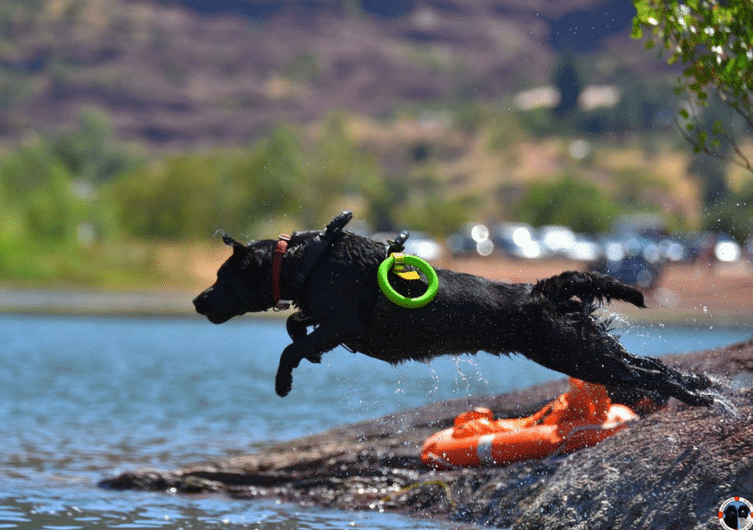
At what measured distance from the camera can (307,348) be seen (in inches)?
329

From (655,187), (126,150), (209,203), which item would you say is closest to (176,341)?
(209,203)

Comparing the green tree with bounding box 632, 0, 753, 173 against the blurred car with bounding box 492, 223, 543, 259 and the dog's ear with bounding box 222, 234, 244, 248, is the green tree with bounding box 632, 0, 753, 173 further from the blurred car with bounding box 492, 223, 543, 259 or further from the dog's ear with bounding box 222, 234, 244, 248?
the blurred car with bounding box 492, 223, 543, 259

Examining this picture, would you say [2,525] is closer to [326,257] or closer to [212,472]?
[212,472]

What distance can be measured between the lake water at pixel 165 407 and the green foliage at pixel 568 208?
47.0 metres

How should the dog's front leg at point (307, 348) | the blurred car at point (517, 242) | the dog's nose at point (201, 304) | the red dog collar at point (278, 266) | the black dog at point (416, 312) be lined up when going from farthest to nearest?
the blurred car at point (517, 242), the dog's nose at point (201, 304), the red dog collar at point (278, 266), the black dog at point (416, 312), the dog's front leg at point (307, 348)

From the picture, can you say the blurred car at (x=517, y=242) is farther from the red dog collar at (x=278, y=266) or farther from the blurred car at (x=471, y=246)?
the red dog collar at (x=278, y=266)

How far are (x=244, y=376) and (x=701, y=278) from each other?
28.5 metres

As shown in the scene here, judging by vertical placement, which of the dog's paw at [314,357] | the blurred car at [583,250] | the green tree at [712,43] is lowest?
the dog's paw at [314,357]

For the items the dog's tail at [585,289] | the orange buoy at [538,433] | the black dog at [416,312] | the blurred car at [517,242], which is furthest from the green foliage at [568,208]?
the black dog at [416,312]

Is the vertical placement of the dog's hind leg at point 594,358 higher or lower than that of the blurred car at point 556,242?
lower

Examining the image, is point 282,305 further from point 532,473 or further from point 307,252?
point 532,473

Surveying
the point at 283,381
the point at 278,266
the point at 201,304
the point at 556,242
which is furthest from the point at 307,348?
the point at 556,242

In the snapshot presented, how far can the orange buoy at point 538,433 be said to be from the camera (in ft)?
31.1

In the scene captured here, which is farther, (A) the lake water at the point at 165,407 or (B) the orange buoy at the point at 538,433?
(A) the lake water at the point at 165,407
